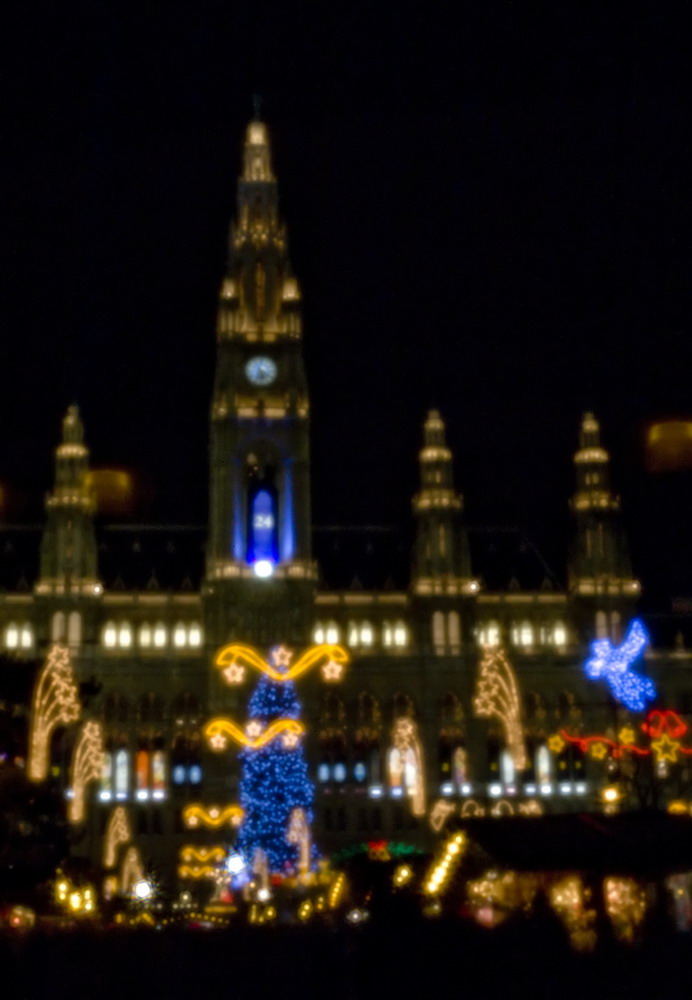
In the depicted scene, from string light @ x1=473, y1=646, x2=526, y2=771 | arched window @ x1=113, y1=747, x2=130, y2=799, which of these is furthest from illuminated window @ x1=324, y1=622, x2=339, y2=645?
arched window @ x1=113, y1=747, x2=130, y2=799

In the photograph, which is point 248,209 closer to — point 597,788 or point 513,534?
point 513,534

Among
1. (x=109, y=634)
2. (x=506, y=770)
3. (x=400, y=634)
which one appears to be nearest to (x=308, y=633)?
(x=400, y=634)

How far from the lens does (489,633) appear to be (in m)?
90.5

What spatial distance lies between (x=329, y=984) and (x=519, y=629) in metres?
67.6

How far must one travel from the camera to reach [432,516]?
8975cm

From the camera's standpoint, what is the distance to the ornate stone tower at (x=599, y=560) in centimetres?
8950

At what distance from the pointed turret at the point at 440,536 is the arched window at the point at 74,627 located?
2127 cm

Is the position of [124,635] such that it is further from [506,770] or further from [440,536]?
[506,770]

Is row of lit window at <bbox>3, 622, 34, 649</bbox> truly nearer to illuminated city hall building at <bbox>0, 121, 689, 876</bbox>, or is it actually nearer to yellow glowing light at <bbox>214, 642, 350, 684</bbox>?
illuminated city hall building at <bbox>0, 121, 689, 876</bbox>

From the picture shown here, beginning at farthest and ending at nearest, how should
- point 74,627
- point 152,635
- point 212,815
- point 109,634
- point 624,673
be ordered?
point 152,635, point 109,634, point 74,627, point 212,815, point 624,673

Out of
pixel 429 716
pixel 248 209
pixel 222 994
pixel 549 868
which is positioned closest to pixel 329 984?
pixel 222 994

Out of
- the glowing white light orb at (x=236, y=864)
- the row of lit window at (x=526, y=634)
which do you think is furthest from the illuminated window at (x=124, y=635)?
the row of lit window at (x=526, y=634)

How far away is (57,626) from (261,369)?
21439 millimetres

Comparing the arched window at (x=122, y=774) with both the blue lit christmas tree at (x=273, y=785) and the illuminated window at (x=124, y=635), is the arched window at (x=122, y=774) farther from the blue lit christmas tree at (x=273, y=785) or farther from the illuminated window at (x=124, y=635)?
the blue lit christmas tree at (x=273, y=785)
